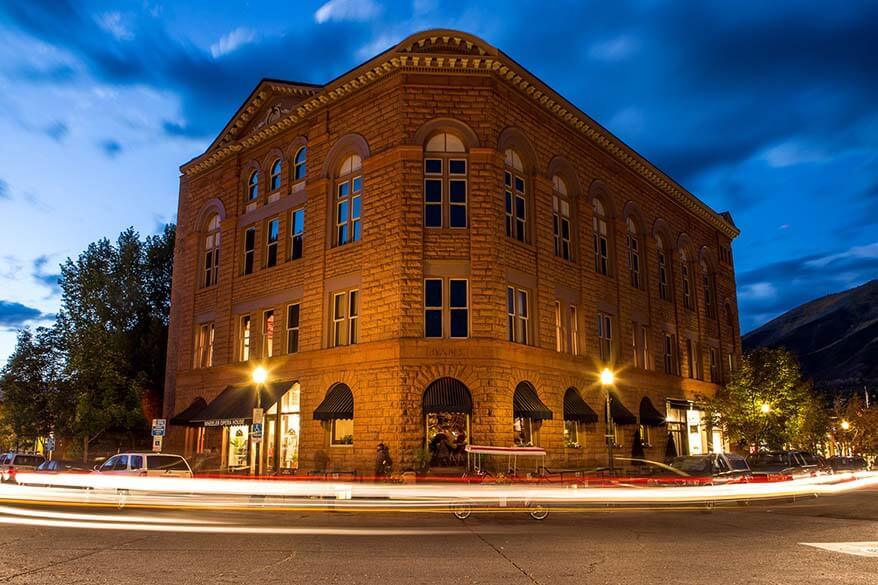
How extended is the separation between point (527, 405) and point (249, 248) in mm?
16830

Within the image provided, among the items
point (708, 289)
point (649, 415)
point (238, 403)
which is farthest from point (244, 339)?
point (708, 289)

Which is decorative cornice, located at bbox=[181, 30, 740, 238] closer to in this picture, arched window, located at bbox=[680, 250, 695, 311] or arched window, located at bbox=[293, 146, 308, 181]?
arched window, located at bbox=[293, 146, 308, 181]

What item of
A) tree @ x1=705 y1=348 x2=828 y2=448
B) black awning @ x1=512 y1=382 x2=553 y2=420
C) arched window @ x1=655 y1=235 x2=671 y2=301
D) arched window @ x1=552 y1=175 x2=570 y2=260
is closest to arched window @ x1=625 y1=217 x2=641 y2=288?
arched window @ x1=655 y1=235 x2=671 y2=301

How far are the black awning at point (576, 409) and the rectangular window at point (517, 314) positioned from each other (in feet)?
11.0

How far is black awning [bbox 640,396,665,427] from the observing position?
117 feet

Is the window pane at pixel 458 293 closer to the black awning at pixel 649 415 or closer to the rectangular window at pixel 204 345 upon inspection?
the black awning at pixel 649 415

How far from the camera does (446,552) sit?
10688 millimetres

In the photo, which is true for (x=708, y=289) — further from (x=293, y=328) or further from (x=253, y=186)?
(x=253, y=186)

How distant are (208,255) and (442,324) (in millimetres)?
17274

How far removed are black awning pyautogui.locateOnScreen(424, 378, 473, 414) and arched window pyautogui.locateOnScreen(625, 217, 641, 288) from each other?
15833 millimetres

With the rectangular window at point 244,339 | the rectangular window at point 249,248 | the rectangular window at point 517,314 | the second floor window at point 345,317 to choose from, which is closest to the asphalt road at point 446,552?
the rectangular window at point 517,314

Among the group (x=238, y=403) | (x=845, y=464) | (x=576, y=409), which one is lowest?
(x=845, y=464)

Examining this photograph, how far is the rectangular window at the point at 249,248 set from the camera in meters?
35.5

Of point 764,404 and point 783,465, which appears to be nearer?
point 783,465
